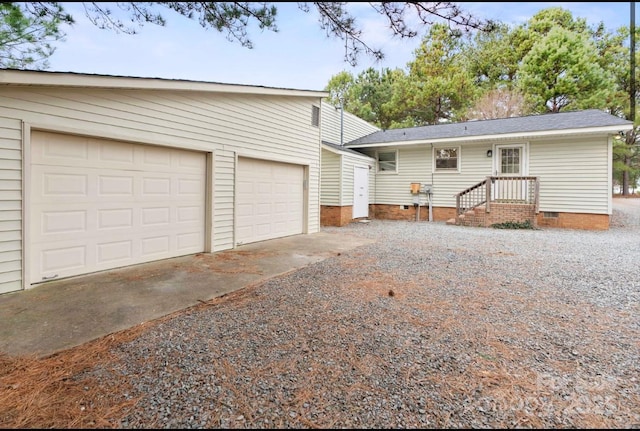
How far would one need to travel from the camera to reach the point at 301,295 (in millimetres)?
3723

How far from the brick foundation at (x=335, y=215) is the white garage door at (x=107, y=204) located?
18.1ft

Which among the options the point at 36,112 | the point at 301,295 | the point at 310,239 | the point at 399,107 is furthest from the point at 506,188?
the point at 399,107

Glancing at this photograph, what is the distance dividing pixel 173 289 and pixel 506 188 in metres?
10.2

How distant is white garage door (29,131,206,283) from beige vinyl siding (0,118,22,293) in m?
0.14

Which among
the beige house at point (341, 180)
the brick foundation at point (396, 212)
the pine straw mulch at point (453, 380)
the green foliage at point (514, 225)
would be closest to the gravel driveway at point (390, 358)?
the pine straw mulch at point (453, 380)

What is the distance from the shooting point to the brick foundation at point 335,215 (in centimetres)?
1075

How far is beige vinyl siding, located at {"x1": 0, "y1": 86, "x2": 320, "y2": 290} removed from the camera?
3707 mm

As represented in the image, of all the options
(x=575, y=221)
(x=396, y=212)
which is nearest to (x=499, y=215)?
(x=575, y=221)

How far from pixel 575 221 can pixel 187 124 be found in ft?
35.7

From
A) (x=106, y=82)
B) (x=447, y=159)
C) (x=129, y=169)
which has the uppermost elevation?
(x=447, y=159)

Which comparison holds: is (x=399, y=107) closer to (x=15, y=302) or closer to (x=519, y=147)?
(x=519, y=147)

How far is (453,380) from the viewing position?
2049 mm

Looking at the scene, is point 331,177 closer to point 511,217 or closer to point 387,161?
point 387,161

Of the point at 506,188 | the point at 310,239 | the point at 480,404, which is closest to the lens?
the point at 480,404
